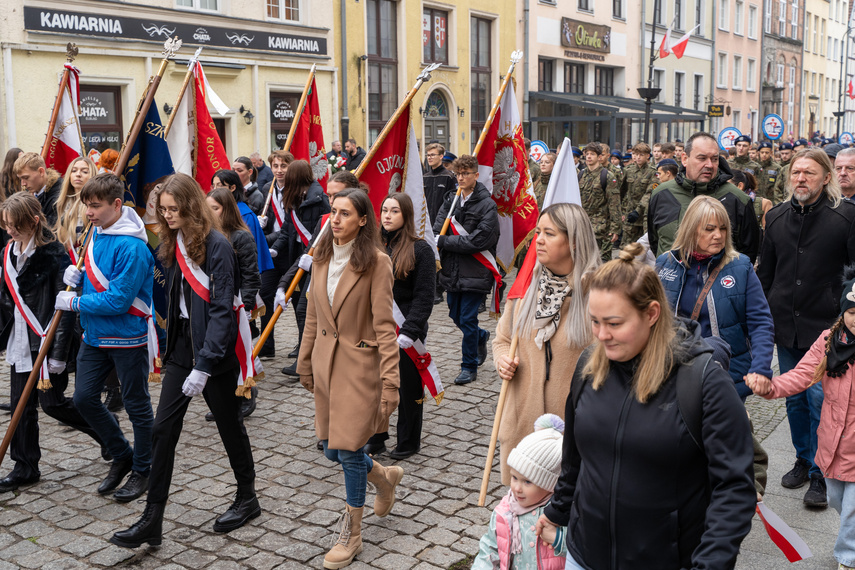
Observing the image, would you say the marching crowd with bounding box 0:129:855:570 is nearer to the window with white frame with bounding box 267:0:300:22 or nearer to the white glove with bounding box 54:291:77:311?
the white glove with bounding box 54:291:77:311

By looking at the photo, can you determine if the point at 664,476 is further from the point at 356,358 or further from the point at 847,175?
the point at 847,175

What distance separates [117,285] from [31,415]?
49.0 inches

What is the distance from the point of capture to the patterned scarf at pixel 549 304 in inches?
150

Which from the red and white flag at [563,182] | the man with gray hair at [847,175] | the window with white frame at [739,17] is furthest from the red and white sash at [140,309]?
the window with white frame at [739,17]

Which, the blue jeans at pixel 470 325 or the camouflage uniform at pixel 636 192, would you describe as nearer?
the blue jeans at pixel 470 325

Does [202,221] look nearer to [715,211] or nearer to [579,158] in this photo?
[715,211]

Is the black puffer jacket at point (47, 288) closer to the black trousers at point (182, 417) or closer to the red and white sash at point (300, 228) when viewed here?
the black trousers at point (182, 417)

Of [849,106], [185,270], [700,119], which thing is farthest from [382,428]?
[849,106]

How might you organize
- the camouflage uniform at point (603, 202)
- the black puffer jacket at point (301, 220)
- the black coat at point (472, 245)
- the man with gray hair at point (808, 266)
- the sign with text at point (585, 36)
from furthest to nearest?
the sign with text at point (585, 36)
the camouflage uniform at point (603, 202)
the black puffer jacket at point (301, 220)
the black coat at point (472, 245)
the man with gray hair at point (808, 266)

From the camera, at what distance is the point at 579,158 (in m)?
17.6

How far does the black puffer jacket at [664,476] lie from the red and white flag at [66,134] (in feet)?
22.7

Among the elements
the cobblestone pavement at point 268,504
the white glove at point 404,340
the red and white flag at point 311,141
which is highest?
the red and white flag at point 311,141

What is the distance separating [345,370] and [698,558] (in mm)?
2476

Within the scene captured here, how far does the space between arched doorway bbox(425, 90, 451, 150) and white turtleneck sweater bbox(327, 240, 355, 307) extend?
21019 mm
